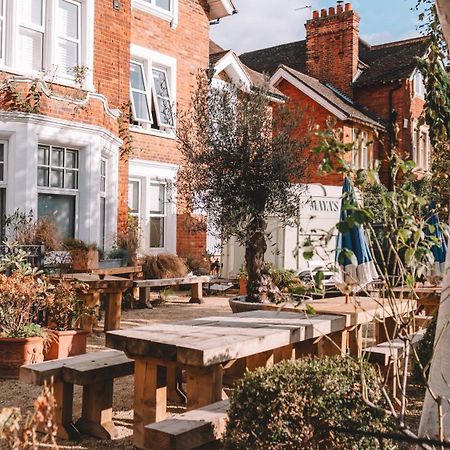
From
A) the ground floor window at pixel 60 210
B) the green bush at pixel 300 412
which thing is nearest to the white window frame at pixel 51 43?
the ground floor window at pixel 60 210

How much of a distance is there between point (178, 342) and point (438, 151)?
9.53 meters

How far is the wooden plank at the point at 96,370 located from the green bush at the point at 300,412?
4.75ft

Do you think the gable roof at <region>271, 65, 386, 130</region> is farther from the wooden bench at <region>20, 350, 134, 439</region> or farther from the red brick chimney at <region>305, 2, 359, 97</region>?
the wooden bench at <region>20, 350, 134, 439</region>

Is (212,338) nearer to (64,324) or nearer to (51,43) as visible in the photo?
(64,324)

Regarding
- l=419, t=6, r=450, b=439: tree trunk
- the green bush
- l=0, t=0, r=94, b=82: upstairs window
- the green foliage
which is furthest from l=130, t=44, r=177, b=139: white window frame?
the green bush

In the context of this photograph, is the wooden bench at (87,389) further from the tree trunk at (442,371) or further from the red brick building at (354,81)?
the red brick building at (354,81)

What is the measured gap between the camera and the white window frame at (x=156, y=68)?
15.3 metres

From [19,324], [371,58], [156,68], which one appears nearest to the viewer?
[19,324]

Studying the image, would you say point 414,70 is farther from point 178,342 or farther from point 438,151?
point 178,342

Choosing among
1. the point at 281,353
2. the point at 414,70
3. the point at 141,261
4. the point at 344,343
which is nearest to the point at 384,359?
the point at 344,343

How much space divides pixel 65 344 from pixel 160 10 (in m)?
11.4

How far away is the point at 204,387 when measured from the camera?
4316 millimetres

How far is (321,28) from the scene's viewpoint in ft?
82.9

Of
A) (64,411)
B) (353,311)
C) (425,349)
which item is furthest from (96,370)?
(425,349)
